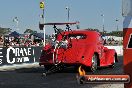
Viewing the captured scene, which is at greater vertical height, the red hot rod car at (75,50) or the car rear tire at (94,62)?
the red hot rod car at (75,50)

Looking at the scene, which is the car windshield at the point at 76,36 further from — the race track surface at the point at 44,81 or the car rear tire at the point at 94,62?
the race track surface at the point at 44,81

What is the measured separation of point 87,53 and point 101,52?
1.71 m

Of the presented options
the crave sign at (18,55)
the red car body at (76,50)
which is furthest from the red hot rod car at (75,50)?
the crave sign at (18,55)

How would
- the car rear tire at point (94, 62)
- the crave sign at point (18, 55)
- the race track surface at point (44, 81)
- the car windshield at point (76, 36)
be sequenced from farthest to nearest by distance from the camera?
1. the crave sign at point (18, 55)
2. the car windshield at point (76, 36)
3. the car rear tire at point (94, 62)
4. the race track surface at point (44, 81)

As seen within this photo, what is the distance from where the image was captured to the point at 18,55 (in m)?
22.5

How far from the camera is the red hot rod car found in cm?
1459

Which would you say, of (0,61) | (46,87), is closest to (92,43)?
(46,87)

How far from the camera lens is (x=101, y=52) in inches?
637

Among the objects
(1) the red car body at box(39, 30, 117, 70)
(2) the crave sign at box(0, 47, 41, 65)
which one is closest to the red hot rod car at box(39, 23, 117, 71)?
(1) the red car body at box(39, 30, 117, 70)

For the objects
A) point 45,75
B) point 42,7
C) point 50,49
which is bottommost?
point 45,75

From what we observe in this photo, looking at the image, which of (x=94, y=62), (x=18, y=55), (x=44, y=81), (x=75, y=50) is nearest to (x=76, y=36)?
(x=94, y=62)

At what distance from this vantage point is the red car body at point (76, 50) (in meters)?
14.6

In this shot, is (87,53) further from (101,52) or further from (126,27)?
(126,27)

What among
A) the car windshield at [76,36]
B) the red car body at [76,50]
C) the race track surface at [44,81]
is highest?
the car windshield at [76,36]
